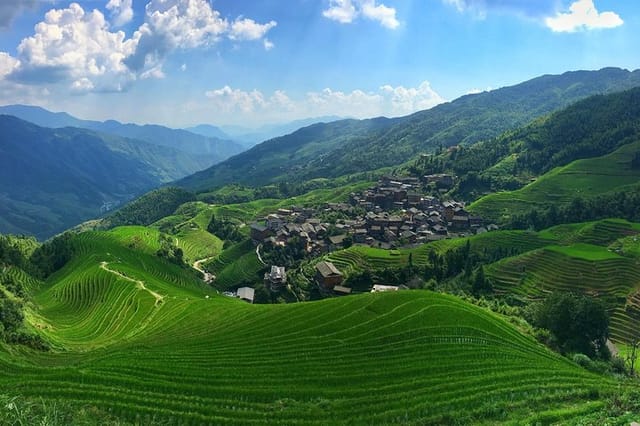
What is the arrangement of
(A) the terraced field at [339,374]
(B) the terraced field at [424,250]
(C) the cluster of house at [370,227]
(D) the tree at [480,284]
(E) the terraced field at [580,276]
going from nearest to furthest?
(A) the terraced field at [339,374]
(E) the terraced field at [580,276]
(D) the tree at [480,284]
(B) the terraced field at [424,250]
(C) the cluster of house at [370,227]

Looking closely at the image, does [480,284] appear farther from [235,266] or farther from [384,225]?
[235,266]

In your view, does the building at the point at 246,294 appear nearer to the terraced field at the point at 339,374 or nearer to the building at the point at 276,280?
the building at the point at 276,280

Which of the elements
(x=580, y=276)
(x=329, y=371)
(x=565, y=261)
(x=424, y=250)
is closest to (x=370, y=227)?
(x=424, y=250)

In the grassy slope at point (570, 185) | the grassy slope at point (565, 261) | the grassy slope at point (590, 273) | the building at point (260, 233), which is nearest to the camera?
the grassy slope at point (590, 273)

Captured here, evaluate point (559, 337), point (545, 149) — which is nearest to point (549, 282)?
point (559, 337)

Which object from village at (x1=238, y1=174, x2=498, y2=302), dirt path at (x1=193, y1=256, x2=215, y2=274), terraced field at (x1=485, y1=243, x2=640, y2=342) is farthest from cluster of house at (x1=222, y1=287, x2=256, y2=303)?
terraced field at (x1=485, y1=243, x2=640, y2=342)

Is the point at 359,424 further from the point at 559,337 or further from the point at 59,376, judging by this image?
the point at 559,337

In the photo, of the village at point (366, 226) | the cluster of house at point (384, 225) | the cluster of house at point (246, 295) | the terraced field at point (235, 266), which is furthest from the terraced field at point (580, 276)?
the terraced field at point (235, 266)
